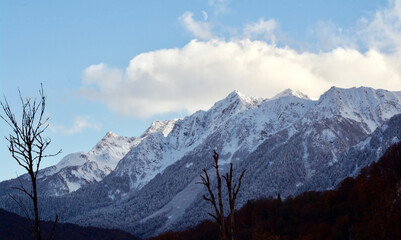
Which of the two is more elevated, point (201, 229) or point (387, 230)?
point (201, 229)

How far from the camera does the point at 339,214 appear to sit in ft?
434

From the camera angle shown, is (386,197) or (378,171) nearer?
(386,197)

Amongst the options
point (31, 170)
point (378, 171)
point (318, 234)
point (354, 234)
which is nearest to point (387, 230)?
point (354, 234)

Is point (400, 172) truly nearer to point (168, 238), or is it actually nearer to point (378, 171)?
point (378, 171)

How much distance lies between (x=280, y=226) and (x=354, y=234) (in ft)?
138

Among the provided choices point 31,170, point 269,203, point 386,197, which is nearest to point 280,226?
point 269,203

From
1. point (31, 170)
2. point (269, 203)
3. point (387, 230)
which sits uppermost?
point (269, 203)

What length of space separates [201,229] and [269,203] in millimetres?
31101

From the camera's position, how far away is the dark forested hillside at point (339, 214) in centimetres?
10650

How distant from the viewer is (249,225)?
163 meters

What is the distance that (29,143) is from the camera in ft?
42.1

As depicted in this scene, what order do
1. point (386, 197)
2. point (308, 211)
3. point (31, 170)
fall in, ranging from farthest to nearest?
Answer: point (308, 211), point (386, 197), point (31, 170)

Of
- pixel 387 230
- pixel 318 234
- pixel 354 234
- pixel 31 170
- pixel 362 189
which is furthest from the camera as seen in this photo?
pixel 362 189

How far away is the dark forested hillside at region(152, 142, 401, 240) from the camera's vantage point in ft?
349
